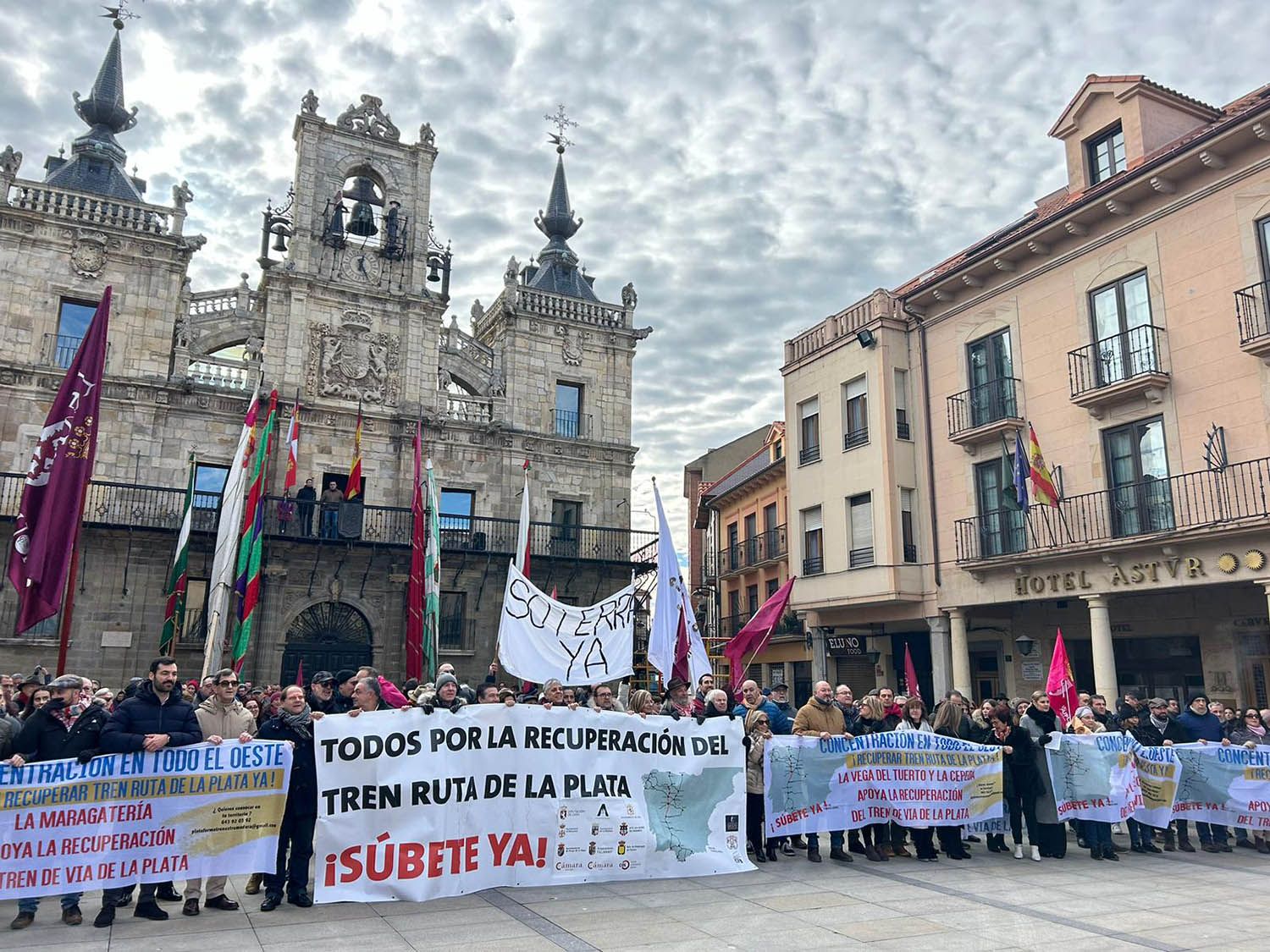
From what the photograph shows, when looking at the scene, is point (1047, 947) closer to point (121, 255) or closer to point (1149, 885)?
point (1149, 885)

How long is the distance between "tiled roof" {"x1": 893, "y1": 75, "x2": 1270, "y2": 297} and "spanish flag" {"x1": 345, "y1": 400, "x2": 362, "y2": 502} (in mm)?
15310

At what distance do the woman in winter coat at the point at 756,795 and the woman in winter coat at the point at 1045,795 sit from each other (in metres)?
3.35

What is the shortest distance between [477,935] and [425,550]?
1744 cm

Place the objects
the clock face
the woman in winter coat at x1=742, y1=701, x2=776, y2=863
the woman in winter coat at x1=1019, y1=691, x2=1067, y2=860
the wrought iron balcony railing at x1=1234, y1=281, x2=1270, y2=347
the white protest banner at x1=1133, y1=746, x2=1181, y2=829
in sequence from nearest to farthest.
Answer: the woman in winter coat at x1=742, y1=701, x2=776, y2=863 < the woman in winter coat at x1=1019, y1=691, x2=1067, y2=860 < the white protest banner at x1=1133, y1=746, x2=1181, y2=829 < the wrought iron balcony railing at x1=1234, y1=281, x2=1270, y2=347 < the clock face

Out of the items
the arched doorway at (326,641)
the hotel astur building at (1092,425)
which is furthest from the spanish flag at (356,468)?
the hotel astur building at (1092,425)

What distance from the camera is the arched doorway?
25.7m

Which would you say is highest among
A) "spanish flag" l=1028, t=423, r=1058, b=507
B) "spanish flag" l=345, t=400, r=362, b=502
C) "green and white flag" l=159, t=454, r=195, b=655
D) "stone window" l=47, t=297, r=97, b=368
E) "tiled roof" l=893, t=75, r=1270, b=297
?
"tiled roof" l=893, t=75, r=1270, b=297

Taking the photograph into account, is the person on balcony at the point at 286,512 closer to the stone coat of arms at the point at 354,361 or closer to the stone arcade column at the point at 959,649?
the stone coat of arms at the point at 354,361

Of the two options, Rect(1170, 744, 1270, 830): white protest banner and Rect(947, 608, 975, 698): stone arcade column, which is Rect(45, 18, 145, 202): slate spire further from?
Rect(1170, 744, 1270, 830): white protest banner

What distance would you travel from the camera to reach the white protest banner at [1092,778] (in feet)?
36.9

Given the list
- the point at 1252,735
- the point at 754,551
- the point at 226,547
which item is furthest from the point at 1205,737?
the point at 754,551

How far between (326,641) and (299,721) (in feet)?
61.3

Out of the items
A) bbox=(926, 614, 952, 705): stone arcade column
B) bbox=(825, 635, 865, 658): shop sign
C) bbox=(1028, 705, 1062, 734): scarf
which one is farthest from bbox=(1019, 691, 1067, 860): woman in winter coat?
bbox=(825, 635, 865, 658): shop sign

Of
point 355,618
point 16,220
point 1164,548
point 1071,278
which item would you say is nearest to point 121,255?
point 16,220
